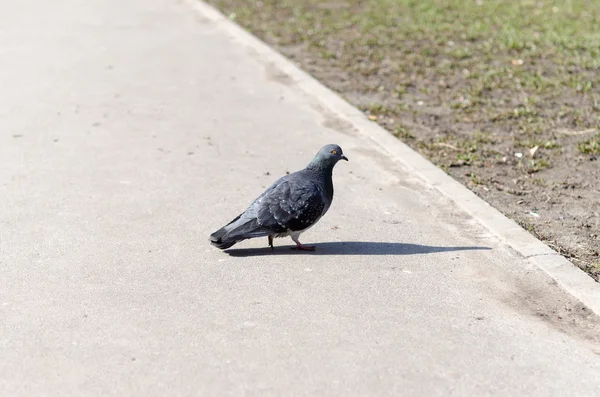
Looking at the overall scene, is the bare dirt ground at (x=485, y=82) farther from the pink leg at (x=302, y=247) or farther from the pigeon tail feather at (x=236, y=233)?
the pigeon tail feather at (x=236, y=233)

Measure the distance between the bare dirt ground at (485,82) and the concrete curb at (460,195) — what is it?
0.61 ft

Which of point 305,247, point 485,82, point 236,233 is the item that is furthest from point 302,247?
point 485,82

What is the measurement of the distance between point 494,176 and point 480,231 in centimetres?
156

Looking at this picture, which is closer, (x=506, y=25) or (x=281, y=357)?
(x=281, y=357)

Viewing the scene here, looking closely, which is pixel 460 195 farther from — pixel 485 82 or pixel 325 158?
pixel 485 82

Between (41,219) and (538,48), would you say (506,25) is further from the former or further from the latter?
(41,219)

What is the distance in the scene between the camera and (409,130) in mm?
9953

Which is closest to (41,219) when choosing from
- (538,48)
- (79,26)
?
(538,48)

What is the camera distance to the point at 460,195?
25.1 ft

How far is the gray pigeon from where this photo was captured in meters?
6.31

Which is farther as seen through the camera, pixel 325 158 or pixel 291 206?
pixel 325 158

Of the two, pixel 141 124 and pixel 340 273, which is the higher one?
pixel 340 273

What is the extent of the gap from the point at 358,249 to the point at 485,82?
577 centimetres

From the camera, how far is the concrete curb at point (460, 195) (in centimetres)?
593
